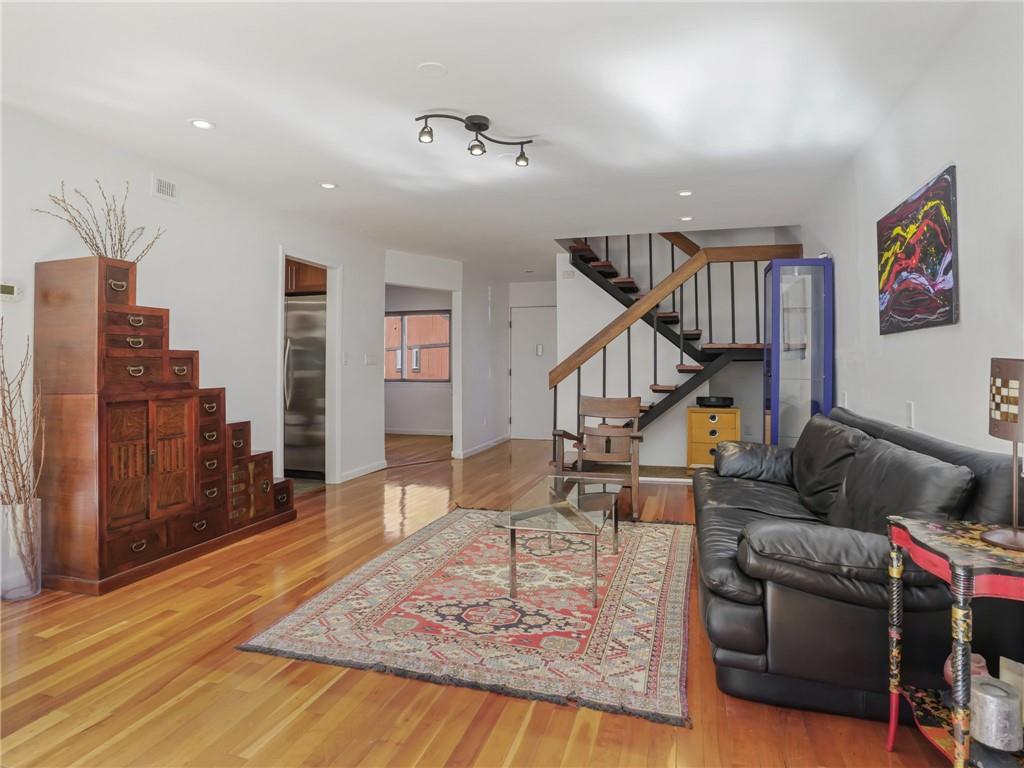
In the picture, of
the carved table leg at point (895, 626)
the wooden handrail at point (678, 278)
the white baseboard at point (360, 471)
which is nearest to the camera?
the carved table leg at point (895, 626)

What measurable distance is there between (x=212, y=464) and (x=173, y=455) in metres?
0.35

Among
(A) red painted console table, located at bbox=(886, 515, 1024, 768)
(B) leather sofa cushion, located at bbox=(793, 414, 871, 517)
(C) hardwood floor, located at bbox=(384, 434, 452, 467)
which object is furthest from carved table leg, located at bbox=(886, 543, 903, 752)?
(C) hardwood floor, located at bbox=(384, 434, 452, 467)

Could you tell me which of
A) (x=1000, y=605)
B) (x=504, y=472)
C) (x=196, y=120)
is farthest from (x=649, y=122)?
(x=504, y=472)

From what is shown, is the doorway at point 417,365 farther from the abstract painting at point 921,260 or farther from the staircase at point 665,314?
the abstract painting at point 921,260

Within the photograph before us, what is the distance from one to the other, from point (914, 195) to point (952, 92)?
1.62 feet

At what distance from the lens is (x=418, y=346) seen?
33.0 ft

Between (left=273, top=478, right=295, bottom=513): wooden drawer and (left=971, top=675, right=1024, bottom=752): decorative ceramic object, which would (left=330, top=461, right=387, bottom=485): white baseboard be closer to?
(left=273, top=478, right=295, bottom=513): wooden drawer

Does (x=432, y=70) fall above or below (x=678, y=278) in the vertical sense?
above

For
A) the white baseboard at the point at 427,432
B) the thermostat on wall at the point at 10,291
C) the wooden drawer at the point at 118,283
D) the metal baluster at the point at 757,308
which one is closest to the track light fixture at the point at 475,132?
the wooden drawer at the point at 118,283

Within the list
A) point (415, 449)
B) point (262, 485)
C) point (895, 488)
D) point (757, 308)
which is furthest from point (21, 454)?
point (757, 308)

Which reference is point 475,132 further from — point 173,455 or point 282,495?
point 282,495

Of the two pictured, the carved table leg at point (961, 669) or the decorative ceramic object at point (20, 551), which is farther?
the decorative ceramic object at point (20, 551)

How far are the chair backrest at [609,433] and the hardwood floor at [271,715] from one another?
2142 mm

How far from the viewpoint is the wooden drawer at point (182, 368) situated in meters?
3.67
